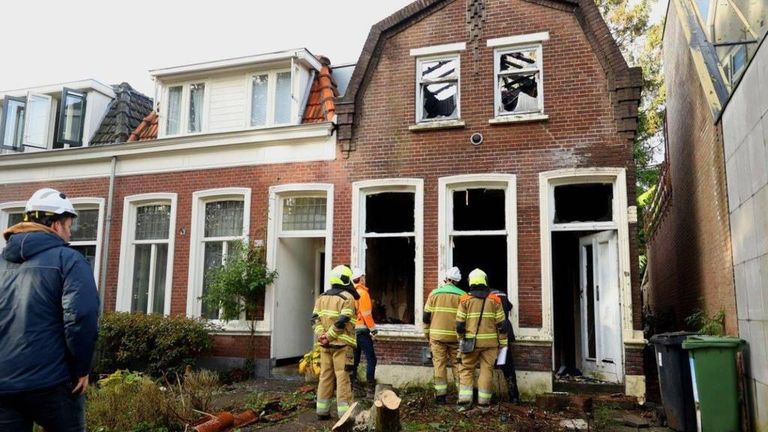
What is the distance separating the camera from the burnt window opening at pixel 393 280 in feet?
40.5

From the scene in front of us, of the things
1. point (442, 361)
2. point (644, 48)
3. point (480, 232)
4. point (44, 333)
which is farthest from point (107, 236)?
point (644, 48)

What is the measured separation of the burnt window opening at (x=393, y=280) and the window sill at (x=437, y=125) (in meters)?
2.32

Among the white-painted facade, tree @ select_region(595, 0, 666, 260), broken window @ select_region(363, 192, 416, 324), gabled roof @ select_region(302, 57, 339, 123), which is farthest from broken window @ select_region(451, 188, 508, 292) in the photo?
tree @ select_region(595, 0, 666, 260)

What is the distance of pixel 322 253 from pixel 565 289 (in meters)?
5.25

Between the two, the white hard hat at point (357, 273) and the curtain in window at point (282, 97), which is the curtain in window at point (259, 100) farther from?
the white hard hat at point (357, 273)

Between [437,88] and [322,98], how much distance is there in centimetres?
269

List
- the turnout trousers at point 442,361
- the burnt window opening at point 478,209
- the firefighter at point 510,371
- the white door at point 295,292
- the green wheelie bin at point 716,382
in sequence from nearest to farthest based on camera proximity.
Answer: the green wheelie bin at point 716,382 → the turnout trousers at point 442,361 → the firefighter at point 510,371 → the burnt window opening at point 478,209 → the white door at point 295,292

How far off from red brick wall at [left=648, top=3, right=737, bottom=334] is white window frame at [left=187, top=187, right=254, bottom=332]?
28.0 ft

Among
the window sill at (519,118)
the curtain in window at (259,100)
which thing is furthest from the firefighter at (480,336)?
the curtain in window at (259,100)

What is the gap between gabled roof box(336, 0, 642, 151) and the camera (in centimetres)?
985

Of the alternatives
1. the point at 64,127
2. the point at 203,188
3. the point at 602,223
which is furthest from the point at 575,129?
the point at 64,127

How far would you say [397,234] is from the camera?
11.2 meters

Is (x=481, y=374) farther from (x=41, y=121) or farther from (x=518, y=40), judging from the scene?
(x=41, y=121)

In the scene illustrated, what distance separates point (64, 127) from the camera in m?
15.0
